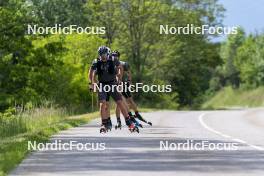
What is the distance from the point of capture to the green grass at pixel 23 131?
49.9 ft

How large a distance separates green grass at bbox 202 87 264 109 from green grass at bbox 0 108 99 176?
65.1 metres

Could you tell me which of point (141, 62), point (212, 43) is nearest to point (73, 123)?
point (141, 62)

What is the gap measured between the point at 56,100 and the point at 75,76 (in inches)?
76.4

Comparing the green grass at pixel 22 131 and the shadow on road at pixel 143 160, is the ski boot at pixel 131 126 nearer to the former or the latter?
the shadow on road at pixel 143 160

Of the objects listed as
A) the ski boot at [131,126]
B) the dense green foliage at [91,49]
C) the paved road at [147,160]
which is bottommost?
the paved road at [147,160]

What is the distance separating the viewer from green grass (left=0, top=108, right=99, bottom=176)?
15219mm

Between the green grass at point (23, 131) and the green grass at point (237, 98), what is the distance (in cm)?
6513

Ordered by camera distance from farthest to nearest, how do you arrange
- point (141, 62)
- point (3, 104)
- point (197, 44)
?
point (197, 44)
point (141, 62)
point (3, 104)

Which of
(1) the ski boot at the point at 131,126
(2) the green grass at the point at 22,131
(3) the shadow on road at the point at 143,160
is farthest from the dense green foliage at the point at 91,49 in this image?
(3) the shadow on road at the point at 143,160

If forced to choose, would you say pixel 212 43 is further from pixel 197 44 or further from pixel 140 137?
pixel 140 137

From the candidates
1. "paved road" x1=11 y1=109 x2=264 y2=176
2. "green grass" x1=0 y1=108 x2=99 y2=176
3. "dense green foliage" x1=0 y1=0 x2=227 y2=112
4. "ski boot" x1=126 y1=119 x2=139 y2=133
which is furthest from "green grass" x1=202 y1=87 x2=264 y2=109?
"paved road" x1=11 y1=109 x2=264 y2=176

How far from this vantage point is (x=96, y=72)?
17125 millimetres

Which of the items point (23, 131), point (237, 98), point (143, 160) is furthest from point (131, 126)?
point (237, 98)

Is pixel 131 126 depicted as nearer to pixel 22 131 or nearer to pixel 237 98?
pixel 22 131
